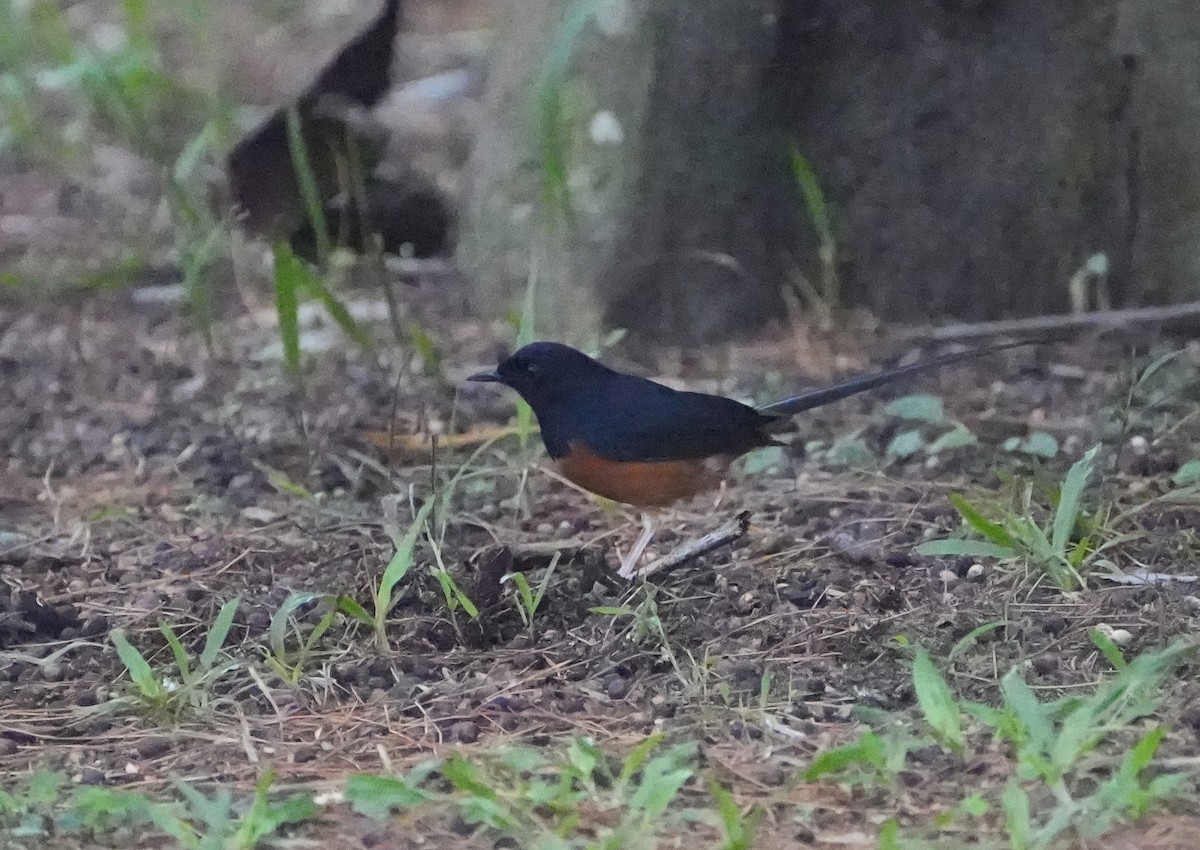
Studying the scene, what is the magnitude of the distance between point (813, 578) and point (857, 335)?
6.78ft

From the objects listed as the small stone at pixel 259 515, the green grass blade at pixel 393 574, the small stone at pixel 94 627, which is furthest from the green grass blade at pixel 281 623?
the small stone at pixel 259 515

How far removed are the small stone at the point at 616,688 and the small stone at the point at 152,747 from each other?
906 mm

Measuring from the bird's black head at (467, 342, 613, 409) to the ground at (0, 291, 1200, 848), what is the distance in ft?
0.77

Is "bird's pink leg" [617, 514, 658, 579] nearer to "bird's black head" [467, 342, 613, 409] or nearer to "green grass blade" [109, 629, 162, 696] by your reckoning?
"bird's black head" [467, 342, 613, 409]

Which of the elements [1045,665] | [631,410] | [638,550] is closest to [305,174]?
[631,410]

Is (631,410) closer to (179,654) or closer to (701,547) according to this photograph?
(701,547)

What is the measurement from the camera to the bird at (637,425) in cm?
395

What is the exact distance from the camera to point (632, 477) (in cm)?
392

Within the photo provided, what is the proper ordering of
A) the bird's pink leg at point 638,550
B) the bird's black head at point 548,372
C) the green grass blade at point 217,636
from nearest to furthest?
the green grass blade at point 217,636
the bird's pink leg at point 638,550
the bird's black head at point 548,372

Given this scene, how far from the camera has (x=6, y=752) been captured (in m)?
2.87

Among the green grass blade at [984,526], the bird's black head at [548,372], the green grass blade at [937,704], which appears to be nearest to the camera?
the green grass blade at [937,704]

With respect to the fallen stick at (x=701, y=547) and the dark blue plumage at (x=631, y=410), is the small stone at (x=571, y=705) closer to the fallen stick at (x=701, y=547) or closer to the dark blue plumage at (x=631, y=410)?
the fallen stick at (x=701, y=547)

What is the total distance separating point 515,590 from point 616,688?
0.54m

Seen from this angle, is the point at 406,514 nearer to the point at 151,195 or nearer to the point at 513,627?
the point at 513,627
